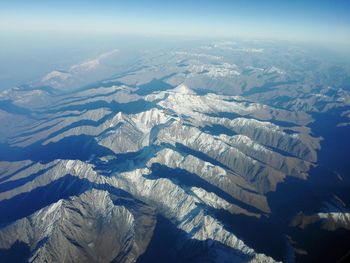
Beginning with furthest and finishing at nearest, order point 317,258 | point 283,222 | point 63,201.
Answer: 1. point 283,222
2. point 63,201
3. point 317,258

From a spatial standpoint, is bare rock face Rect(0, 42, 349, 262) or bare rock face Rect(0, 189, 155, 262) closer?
bare rock face Rect(0, 189, 155, 262)

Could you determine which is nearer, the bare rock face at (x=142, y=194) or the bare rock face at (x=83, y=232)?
the bare rock face at (x=83, y=232)

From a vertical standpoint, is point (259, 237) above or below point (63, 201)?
below

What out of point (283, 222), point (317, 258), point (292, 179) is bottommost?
point (292, 179)

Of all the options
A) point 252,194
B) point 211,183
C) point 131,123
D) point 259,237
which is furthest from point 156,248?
point 131,123

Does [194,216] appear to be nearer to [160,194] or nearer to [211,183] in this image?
[160,194]

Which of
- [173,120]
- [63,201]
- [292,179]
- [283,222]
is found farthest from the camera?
[173,120]

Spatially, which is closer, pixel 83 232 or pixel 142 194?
pixel 83 232

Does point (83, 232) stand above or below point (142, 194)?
above

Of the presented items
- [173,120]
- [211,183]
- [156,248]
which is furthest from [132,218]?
[173,120]

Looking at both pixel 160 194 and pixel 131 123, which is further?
pixel 131 123
